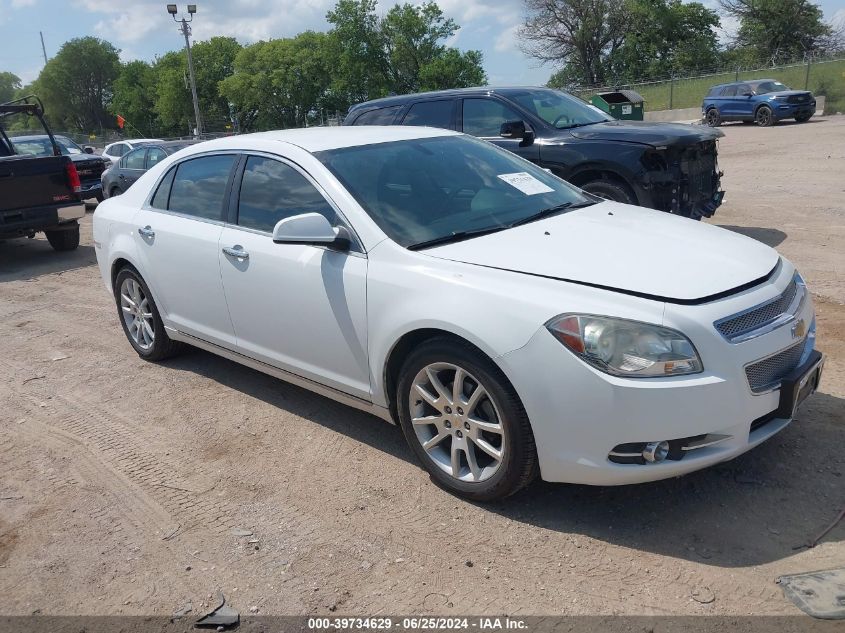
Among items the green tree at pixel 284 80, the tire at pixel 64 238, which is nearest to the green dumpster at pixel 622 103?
the tire at pixel 64 238

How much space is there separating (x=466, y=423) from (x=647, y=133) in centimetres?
526

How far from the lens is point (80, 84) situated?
3814 inches

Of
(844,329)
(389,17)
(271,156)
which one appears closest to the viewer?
(271,156)

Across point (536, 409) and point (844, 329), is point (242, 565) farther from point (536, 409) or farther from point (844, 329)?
point (844, 329)

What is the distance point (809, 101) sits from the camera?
88.4 ft

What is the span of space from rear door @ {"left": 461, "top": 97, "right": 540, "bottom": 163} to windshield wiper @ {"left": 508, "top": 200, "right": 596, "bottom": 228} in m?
3.81

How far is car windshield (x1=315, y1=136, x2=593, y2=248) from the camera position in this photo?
3.82 m

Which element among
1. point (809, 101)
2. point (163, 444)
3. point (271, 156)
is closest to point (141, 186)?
point (271, 156)

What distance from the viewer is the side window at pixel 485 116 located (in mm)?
8305

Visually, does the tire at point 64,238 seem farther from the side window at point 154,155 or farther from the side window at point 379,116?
the side window at point 379,116

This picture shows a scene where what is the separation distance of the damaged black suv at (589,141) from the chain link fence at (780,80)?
21.4 meters

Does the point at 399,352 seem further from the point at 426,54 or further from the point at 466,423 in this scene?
the point at 426,54

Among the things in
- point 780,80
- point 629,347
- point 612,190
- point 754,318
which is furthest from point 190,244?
point 780,80

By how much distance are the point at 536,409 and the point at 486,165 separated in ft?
6.27
